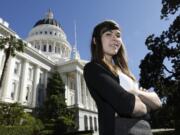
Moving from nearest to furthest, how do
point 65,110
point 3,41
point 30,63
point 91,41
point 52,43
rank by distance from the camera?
point 91,41 → point 3,41 → point 65,110 → point 30,63 → point 52,43

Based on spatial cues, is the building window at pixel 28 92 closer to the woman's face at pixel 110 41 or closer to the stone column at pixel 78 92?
the stone column at pixel 78 92

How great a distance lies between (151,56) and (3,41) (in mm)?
20098

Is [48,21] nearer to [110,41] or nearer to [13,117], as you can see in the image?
[13,117]

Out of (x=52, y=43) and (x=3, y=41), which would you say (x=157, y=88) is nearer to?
(x=3, y=41)

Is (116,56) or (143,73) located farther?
(143,73)

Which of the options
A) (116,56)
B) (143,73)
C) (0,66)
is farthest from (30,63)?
(116,56)

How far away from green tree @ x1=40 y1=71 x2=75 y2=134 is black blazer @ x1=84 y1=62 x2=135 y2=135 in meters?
41.1

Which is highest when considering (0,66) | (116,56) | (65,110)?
(0,66)

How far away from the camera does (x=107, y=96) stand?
158 centimetres

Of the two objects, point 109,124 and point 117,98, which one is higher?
point 117,98

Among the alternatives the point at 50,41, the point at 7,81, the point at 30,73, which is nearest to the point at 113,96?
the point at 7,81

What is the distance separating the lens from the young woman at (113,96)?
5.03 ft

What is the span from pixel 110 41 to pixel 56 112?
1729 inches

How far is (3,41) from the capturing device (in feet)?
103
